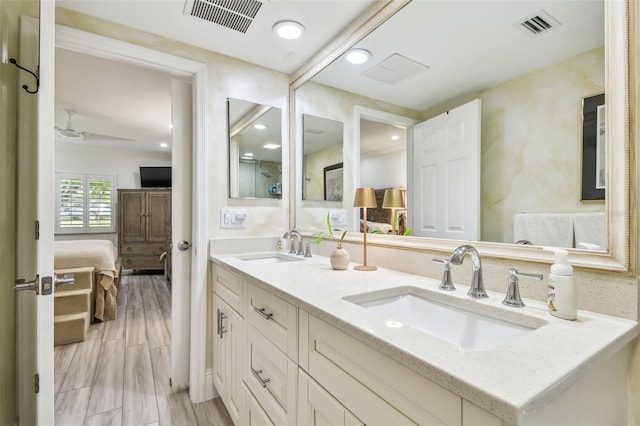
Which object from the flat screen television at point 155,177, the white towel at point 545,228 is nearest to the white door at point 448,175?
the white towel at point 545,228

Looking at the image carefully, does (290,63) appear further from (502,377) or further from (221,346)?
(502,377)

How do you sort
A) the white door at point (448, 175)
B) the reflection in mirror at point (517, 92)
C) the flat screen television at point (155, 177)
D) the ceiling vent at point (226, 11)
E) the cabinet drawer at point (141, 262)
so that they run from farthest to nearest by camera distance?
the flat screen television at point (155, 177), the cabinet drawer at point (141, 262), the ceiling vent at point (226, 11), the white door at point (448, 175), the reflection in mirror at point (517, 92)

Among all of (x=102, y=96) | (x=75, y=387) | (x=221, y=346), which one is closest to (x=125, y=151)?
(x=102, y=96)

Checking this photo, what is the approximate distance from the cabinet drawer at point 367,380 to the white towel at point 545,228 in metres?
0.66

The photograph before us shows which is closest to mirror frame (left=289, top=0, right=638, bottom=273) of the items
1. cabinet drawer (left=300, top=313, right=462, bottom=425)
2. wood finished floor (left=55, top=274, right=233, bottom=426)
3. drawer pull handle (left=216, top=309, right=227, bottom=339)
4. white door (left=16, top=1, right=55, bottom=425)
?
cabinet drawer (left=300, top=313, right=462, bottom=425)

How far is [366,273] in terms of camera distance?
1.38m

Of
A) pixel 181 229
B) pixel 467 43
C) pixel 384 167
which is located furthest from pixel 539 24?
pixel 181 229

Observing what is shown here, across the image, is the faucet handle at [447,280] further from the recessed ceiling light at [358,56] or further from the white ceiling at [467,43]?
the recessed ceiling light at [358,56]

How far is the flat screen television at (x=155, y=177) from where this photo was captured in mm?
5938

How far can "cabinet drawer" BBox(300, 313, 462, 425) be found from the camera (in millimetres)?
549

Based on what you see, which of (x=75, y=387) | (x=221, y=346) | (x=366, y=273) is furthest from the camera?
(x=75, y=387)

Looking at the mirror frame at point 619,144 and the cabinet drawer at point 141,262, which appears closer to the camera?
the mirror frame at point 619,144

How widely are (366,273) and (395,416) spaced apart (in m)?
0.78

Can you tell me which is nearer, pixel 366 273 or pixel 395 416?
pixel 395 416
